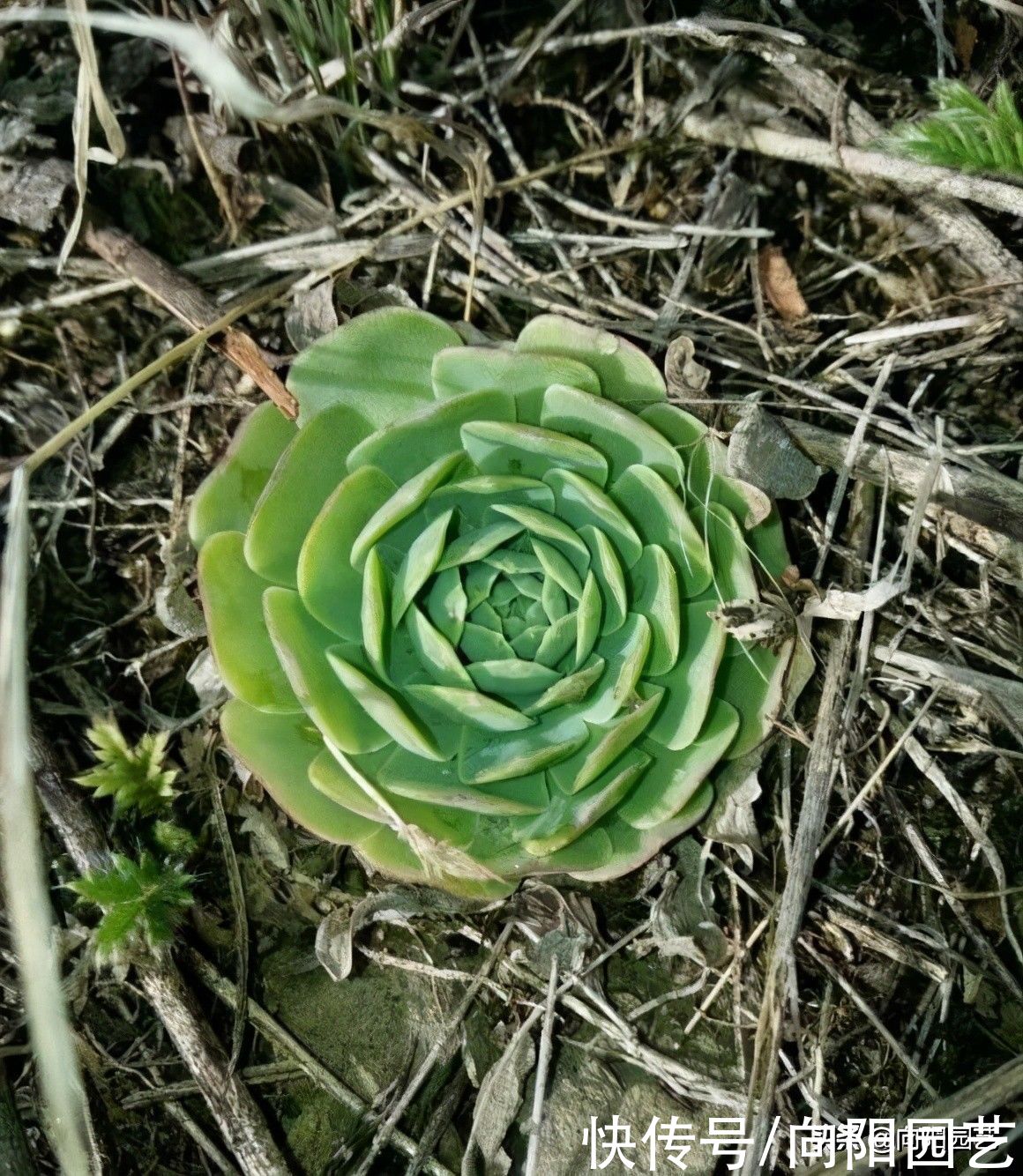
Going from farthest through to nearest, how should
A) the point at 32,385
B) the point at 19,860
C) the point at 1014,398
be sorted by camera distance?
1. the point at 32,385
2. the point at 1014,398
3. the point at 19,860

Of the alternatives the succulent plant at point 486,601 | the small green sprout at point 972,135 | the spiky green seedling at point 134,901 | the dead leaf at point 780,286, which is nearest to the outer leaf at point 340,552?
the succulent plant at point 486,601

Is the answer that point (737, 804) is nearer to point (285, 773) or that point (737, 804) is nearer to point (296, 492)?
point (285, 773)

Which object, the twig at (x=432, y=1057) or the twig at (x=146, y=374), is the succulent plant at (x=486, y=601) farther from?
the twig at (x=432, y=1057)

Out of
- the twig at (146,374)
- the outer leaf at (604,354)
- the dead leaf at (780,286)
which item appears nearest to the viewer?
the twig at (146,374)

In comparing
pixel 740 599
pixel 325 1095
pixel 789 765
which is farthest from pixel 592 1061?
pixel 740 599

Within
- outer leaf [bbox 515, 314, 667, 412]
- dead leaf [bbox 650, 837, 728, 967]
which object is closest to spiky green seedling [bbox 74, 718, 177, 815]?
dead leaf [bbox 650, 837, 728, 967]

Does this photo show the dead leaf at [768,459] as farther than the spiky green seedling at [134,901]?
No

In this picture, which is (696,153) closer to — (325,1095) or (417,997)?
(417,997)

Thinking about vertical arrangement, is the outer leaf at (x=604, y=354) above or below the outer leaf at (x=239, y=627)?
Answer: above
